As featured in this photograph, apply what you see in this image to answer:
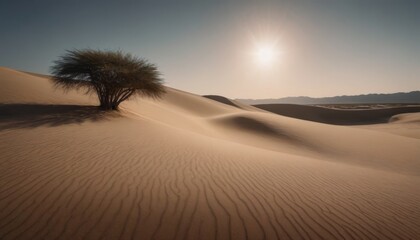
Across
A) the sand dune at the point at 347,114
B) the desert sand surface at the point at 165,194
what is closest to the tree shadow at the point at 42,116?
the desert sand surface at the point at 165,194

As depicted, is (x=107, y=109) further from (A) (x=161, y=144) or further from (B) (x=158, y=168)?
(B) (x=158, y=168)

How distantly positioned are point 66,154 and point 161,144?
3.32 metres

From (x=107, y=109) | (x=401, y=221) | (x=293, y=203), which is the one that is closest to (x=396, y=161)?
(x=401, y=221)

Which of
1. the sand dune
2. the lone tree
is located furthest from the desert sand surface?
the sand dune

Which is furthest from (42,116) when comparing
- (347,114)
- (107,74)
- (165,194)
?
(347,114)

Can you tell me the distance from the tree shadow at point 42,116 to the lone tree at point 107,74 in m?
1.57

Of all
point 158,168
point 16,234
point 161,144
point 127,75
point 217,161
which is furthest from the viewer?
point 127,75

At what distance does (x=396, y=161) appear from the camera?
13.4 m

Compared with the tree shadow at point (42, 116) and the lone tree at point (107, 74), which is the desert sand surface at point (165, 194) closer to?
the tree shadow at point (42, 116)

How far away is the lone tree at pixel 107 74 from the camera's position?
14.1 meters

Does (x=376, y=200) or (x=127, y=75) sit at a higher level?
(x=127, y=75)

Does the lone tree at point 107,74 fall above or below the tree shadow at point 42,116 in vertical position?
above

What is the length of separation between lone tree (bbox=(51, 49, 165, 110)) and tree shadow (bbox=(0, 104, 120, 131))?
1570mm

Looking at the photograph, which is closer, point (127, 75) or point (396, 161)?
point (396, 161)
